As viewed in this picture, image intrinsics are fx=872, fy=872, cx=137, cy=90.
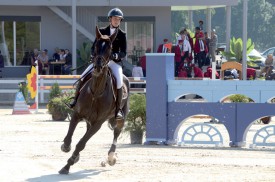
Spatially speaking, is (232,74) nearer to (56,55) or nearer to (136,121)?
(56,55)

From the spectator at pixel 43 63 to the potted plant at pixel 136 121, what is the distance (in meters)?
20.7

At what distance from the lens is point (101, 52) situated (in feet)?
41.4

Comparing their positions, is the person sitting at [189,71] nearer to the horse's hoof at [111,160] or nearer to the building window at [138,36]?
the building window at [138,36]

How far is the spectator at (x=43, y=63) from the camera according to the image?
127ft

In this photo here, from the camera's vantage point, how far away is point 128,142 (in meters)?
18.5

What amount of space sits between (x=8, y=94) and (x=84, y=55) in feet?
19.0

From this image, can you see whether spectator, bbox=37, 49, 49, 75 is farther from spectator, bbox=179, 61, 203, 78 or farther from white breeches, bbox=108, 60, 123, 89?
white breeches, bbox=108, 60, 123, 89

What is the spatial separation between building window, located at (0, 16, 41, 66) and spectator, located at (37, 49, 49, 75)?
3.03m

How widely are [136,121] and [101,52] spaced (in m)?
5.67

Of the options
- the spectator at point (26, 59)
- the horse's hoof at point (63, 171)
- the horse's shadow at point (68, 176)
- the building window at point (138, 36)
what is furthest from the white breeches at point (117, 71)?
the building window at point (138, 36)

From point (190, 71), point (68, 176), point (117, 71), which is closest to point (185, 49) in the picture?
point (190, 71)

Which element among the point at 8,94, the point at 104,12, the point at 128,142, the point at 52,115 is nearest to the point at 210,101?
the point at 128,142

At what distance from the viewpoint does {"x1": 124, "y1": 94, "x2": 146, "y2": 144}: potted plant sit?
1795cm

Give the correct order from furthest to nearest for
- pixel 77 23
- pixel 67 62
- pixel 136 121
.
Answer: pixel 77 23
pixel 67 62
pixel 136 121
